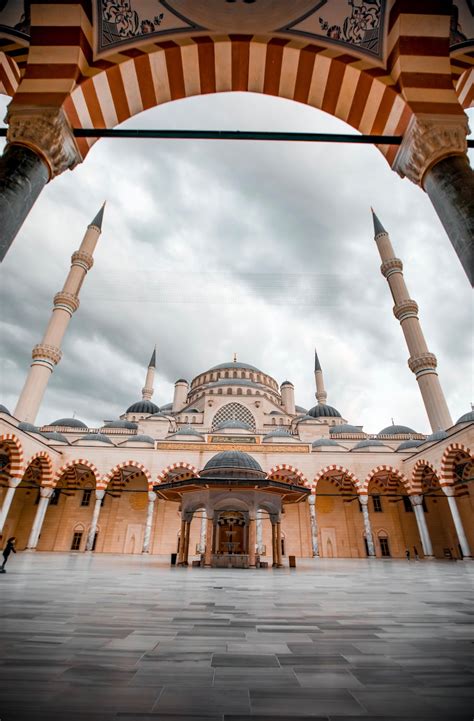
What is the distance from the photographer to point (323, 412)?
31.4m

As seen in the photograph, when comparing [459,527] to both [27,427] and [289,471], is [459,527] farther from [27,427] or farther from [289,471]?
[27,427]

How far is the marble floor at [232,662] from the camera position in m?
1.18

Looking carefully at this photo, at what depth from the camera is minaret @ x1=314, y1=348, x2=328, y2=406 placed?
114 feet

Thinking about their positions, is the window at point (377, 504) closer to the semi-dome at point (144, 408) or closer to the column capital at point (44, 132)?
the semi-dome at point (144, 408)

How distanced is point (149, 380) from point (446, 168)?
112 feet

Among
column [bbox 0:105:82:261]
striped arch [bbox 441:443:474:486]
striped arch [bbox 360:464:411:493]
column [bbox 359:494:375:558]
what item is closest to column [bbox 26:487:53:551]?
column [bbox 359:494:375:558]


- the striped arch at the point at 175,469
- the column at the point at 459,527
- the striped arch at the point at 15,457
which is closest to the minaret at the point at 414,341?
the column at the point at 459,527

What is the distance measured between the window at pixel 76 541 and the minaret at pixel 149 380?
15.5 meters

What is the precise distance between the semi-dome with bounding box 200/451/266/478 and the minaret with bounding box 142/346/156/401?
25340mm

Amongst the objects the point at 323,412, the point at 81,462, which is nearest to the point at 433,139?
the point at 81,462

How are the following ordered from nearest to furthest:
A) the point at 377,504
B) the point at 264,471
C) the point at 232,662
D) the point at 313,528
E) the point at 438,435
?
the point at 232,662 < the point at 264,471 < the point at 313,528 < the point at 438,435 < the point at 377,504

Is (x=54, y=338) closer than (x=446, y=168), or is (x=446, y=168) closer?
(x=446, y=168)

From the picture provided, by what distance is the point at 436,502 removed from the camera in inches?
812

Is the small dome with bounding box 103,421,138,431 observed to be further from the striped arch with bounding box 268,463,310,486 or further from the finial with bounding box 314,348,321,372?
the finial with bounding box 314,348,321,372
